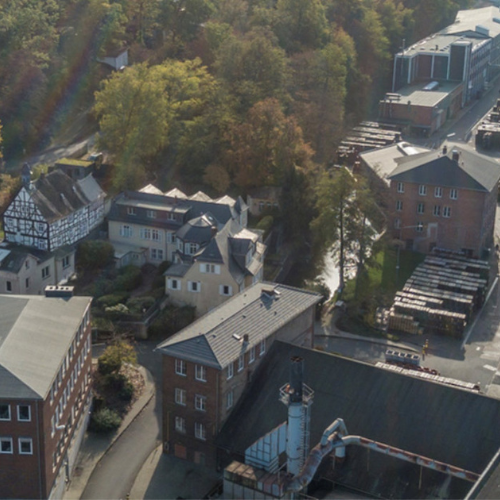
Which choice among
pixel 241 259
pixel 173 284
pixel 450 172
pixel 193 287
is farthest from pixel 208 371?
pixel 450 172

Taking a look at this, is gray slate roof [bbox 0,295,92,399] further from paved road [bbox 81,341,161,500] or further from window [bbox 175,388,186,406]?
paved road [bbox 81,341,161,500]

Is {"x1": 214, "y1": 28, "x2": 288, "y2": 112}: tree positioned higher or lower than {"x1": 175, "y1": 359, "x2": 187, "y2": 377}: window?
higher

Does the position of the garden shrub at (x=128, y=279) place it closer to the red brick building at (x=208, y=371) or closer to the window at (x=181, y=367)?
the red brick building at (x=208, y=371)

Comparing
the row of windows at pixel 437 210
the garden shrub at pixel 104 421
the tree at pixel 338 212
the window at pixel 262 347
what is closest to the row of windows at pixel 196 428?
the garden shrub at pixel 104 421

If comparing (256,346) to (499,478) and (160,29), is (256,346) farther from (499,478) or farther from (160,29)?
(160,29)

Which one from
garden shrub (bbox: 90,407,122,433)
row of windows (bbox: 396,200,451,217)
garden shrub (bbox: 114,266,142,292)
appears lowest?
garden shrub (bbox: 90,407,122,433)

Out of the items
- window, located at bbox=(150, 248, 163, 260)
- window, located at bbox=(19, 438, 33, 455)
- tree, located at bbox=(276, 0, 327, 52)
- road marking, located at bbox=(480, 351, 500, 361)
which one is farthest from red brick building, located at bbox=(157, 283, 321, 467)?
tree, located at bbox=(276, 0, 327, 52)

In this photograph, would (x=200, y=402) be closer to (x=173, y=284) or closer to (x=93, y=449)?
(x=93, y=449)
